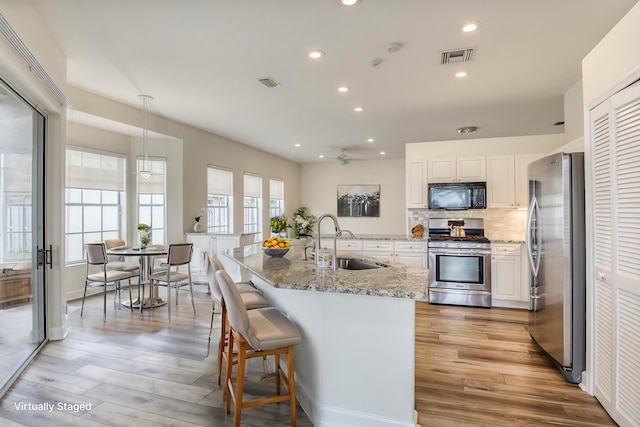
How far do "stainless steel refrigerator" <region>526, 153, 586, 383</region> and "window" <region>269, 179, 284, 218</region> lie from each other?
6.88 meters

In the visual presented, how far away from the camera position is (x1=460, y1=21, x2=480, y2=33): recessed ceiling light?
9.18 feet

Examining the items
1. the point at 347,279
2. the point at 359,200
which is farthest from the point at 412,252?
the point at 359,200

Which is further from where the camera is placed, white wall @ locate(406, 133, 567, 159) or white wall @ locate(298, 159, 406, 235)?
white wall @ locate(298, 159, 406, 235)

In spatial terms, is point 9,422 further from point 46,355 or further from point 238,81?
point 238,81

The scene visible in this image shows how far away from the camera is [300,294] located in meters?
2.25

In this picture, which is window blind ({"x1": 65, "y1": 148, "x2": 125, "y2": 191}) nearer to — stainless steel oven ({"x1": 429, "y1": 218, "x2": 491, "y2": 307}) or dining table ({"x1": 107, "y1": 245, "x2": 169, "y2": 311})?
dining table ({"x1": 107, "y1": 245, "x2": 169, "y2": 311})

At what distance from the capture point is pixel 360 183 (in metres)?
10.0

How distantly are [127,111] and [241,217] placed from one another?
10.8 ft

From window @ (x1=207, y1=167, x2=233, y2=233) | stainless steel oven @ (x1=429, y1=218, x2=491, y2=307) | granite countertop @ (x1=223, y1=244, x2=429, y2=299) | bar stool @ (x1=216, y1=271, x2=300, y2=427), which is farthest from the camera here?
window @ (x1=207, y1=167, x2=233, y2=233)

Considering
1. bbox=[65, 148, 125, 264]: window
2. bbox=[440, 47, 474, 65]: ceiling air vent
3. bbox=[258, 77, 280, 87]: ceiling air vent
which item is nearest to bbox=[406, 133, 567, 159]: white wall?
bbox=[440, 47, 474, 65]: ceiling air vent

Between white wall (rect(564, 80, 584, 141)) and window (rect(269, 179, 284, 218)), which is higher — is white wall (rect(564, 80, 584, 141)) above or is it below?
above

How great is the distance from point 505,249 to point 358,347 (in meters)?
3.60

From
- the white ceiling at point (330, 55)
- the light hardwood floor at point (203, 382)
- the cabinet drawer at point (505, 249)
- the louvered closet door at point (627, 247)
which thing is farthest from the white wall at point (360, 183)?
the louvered closet door at point (627, 247)

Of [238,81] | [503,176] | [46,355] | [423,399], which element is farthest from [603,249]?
[46,355]
